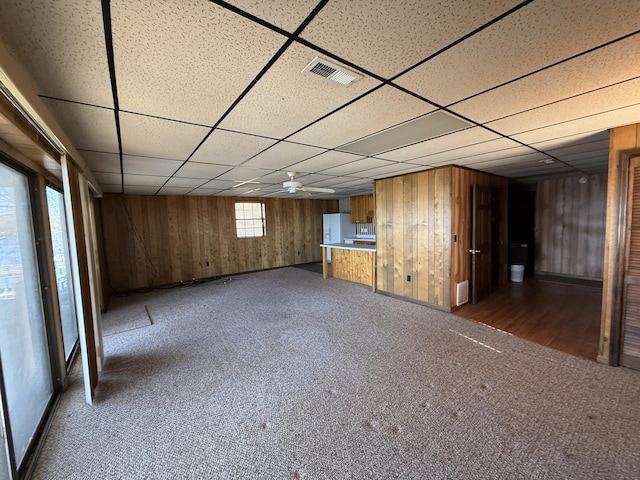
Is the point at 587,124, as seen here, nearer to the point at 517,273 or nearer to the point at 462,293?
the point at 462,293

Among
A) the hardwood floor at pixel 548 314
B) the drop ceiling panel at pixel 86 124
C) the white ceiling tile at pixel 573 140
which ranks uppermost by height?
the drop ceiling panel at pixel 86 124

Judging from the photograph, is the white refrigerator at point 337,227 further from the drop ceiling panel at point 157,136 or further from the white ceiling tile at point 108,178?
the drop ceiling panel at point 157,136

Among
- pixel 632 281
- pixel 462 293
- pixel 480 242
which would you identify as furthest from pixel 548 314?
pixel 632 281

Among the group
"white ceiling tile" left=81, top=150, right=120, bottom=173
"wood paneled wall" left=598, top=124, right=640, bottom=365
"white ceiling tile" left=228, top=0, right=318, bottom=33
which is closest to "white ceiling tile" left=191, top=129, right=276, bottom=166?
"white ceiling tile" left=81, top=150, right=120, bottom=173

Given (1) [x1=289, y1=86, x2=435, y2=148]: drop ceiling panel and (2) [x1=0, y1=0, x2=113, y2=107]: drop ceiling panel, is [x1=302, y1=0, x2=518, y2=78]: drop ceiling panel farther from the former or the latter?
(2) [x1=0, y1=0, x2=113, y2=107]: drop ceiling panel

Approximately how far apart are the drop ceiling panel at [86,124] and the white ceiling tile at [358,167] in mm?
2485

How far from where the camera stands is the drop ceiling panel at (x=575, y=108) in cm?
156

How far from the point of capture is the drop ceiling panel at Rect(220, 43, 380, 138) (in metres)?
1.23

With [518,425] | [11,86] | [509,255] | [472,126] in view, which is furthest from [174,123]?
[509,255]

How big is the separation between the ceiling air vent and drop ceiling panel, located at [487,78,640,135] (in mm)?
1410

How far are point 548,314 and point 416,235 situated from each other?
210 centimetres

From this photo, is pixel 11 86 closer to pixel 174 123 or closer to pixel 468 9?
pixel 174 123

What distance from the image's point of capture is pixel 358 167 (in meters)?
3.70

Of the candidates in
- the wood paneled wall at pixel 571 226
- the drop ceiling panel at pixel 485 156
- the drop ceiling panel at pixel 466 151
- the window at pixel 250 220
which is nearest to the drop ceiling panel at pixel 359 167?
the drop ceiling panel at pixel 466 151
